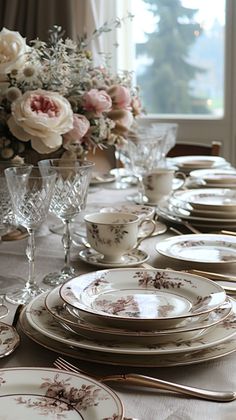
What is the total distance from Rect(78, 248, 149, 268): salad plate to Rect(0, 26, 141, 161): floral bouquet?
0.24 meters

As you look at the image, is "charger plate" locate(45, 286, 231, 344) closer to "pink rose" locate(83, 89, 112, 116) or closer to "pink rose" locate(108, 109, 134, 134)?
"pink rose" locate(83, 89, 112, 116)

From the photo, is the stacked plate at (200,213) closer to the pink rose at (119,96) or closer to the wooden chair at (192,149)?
the pink rose at (119,96)

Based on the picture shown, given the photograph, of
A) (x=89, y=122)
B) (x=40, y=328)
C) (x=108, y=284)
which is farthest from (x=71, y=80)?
(x=40, y=328)

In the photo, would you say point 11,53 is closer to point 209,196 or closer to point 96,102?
point 96,102

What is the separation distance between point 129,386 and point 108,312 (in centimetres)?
16

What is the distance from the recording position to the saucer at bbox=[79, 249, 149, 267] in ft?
3.91

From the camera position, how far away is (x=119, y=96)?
5.62 ft

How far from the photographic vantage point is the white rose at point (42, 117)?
1.32 m

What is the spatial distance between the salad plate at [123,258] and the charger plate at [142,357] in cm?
38

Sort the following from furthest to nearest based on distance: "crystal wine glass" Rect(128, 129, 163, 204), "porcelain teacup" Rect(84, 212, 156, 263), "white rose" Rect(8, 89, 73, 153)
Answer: "crystal wine glass" Rect(128, 129, 163, 204), "white rose" Rect(8, 89, 73, 153), "porcelain teacup" Rect(84, 212, 156, 263)

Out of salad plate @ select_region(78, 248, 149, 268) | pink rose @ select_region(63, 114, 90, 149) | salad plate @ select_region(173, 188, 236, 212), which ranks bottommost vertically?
salad plate @ select_region(78, 248, 149, 268)

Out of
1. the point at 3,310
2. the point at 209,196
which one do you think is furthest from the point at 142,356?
the point at 209,196

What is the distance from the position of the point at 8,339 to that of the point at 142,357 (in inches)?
6.8

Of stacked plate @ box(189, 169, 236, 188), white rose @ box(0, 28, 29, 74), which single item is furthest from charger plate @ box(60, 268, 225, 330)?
stacked plate @ box(189, 169, 236, 188)
